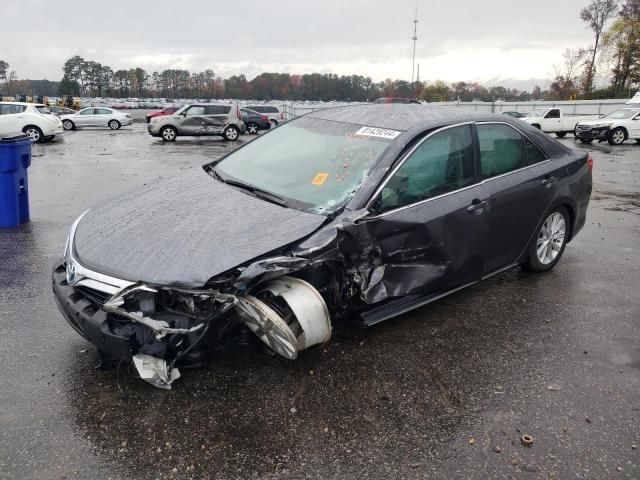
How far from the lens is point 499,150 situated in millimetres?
4512

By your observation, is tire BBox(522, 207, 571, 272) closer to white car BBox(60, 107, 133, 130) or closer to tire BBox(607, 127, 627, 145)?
tire BBox(607, 127, 627, 145)

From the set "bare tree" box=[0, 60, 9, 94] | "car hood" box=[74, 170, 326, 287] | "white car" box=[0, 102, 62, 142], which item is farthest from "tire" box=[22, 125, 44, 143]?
"bare tree" box=[0, 60, 9, 94]

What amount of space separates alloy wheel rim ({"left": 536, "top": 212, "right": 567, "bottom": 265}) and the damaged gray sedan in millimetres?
30

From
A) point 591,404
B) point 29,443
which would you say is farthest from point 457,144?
point 29,443

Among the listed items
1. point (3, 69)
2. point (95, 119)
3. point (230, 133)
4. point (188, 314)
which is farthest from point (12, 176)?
point (3, 69)

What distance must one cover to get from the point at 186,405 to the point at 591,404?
93.2 inches

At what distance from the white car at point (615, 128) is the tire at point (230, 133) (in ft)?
50.8

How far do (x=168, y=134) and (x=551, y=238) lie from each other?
20001 mm

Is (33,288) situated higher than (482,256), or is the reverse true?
(482,256)

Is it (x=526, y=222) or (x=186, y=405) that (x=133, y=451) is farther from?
(x=526, y=222)

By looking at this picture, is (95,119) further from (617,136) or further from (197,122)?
(617,136)

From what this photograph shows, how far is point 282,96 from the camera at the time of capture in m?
98.9

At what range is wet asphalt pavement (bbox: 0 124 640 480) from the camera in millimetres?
2584

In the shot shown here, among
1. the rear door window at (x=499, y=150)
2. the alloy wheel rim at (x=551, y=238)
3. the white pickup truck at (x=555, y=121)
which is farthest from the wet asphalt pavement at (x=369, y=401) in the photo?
the white pickup truck at (x=555, y=121)
